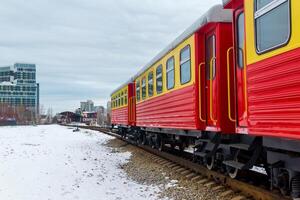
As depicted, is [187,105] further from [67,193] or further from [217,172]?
[67,193]

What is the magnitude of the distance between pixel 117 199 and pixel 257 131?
3477mm

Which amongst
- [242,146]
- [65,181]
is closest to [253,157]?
[242,146]

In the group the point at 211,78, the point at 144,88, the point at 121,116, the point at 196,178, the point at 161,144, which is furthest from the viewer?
the point at 121,116

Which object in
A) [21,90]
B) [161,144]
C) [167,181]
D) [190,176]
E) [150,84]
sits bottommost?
[167,181]

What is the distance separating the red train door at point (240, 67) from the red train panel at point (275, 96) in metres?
0.67

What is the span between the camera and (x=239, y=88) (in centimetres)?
771

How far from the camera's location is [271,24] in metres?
6.03

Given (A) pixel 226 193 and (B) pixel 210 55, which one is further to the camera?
(B) pixel 210 55

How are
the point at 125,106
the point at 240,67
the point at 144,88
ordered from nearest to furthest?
the point at 240,67 < the point at 144,88 < the point at 125,106

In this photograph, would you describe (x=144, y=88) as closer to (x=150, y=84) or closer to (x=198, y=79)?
(x=150, y=84)

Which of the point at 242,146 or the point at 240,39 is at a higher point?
the point at 240,39

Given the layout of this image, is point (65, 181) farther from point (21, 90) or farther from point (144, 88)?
point (21, 90)

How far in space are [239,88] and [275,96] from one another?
183 centimetres

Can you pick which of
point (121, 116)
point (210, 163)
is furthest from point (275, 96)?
point (121, 116)
